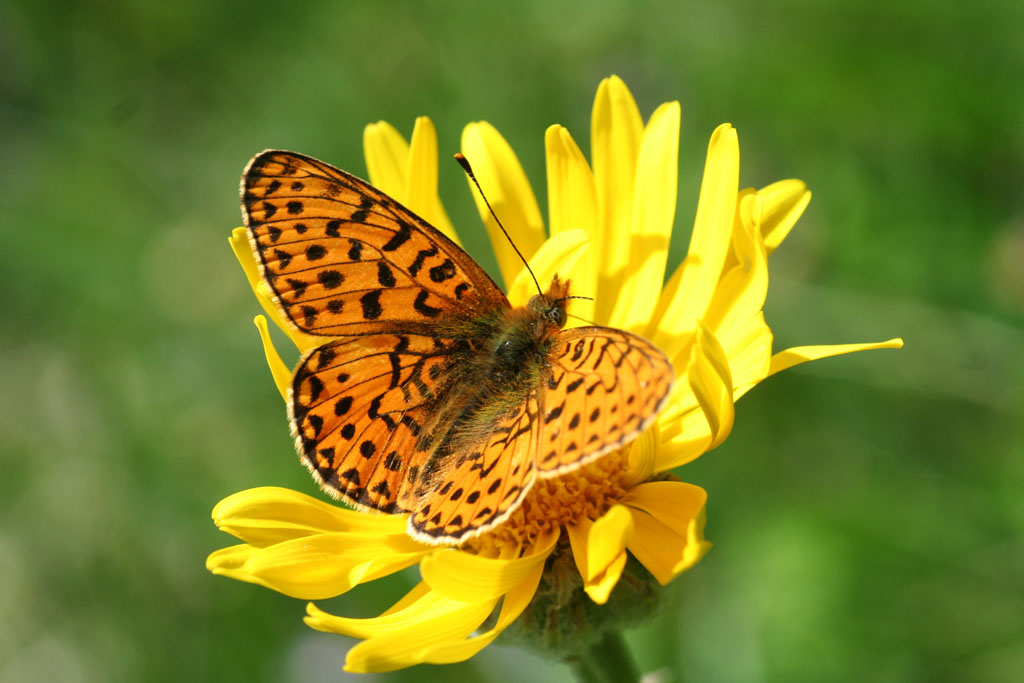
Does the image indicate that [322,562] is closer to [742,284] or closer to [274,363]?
[274,363]

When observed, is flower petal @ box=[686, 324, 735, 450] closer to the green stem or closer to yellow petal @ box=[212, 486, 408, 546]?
the green stem

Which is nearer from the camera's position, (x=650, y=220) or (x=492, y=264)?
(x=650, y=220)

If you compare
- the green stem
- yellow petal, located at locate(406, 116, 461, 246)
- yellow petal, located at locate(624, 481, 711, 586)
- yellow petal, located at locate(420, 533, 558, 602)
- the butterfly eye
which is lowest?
the green stem

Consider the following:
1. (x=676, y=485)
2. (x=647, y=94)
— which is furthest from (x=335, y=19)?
(x=676, y=485)

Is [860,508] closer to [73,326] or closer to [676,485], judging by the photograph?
[676,485]

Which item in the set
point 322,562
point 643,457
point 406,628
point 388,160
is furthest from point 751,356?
point 388,160

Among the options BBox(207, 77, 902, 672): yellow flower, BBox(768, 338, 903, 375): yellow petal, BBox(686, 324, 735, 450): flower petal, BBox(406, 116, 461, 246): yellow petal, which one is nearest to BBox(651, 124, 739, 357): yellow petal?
BBox(207, 77, 902, 672): yellow flower
